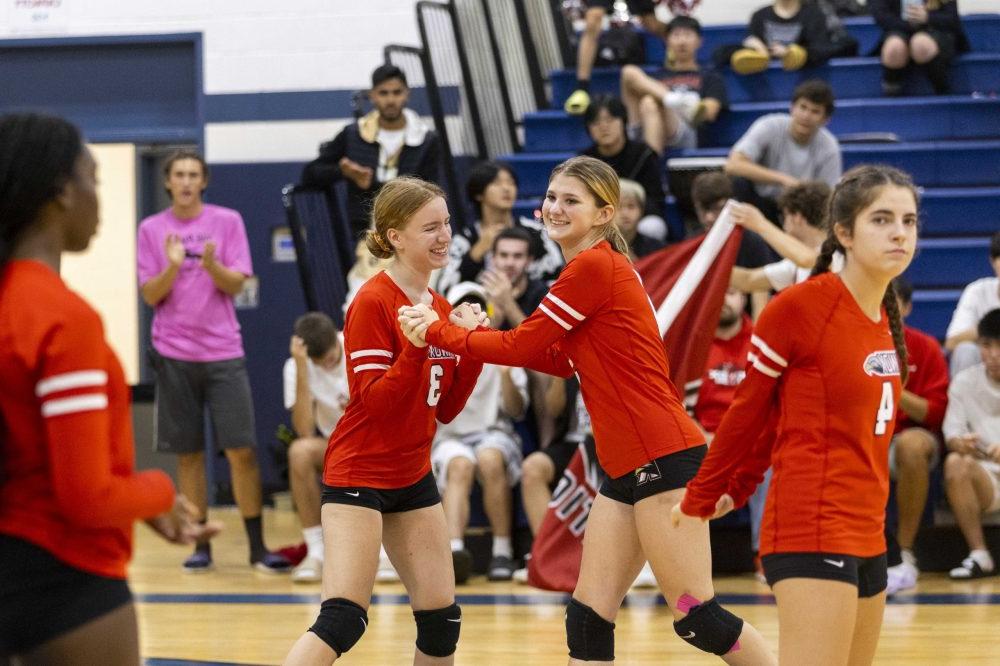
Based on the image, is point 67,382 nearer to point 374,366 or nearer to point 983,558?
point 374,366

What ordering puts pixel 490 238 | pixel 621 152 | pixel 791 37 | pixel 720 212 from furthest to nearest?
pixel 791 37 < pixel 621 152 < pixel 490 238 < pixel 720 212

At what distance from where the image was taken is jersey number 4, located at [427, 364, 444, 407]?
3.91 metres

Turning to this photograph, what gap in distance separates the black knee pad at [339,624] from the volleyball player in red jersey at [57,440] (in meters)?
1.28

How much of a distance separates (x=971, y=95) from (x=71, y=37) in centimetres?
652

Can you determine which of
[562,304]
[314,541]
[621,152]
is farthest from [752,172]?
[562,304]

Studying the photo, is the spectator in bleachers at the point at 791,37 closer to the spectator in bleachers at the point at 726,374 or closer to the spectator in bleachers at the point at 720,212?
the spectator in bleachers at the point at 720,212

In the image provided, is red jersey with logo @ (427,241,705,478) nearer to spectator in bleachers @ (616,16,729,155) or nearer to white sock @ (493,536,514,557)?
white sock @ (493,536,514,557)

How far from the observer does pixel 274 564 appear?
24.4 feet

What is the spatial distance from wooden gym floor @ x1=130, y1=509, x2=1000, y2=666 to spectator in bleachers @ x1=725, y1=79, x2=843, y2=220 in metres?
2.39

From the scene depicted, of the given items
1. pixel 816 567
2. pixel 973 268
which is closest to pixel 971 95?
pixel 973 268

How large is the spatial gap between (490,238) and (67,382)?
5.52 m

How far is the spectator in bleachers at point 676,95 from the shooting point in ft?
29.8

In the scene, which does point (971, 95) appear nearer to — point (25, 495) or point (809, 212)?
point (809, 212)

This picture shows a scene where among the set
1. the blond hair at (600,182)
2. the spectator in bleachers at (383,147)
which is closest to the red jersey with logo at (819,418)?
the blond hair at (600,182)
